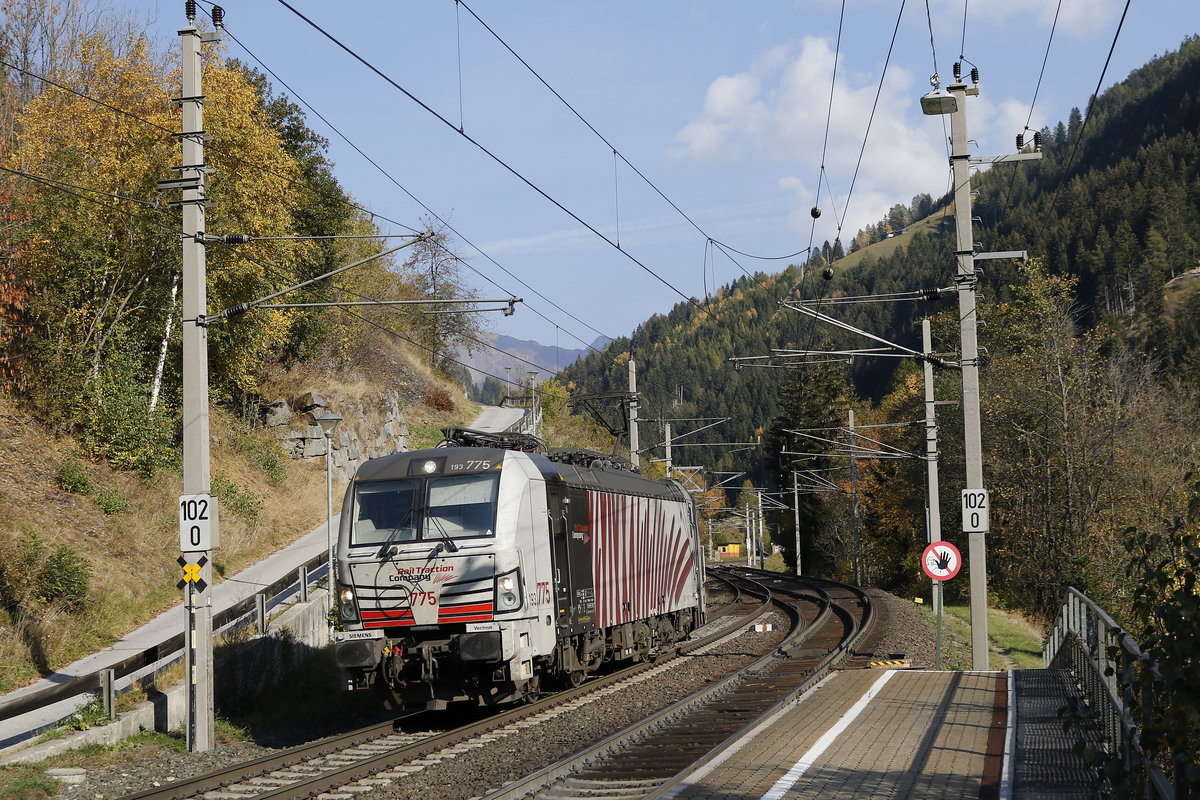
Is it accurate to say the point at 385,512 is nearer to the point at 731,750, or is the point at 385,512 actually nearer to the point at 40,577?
the point at 731,750

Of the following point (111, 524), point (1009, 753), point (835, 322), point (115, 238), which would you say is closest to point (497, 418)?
point (115, 238)

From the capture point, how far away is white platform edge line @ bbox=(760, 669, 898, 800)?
9.06m

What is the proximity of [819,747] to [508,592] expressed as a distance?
453 centimetres

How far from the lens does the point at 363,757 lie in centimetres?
1258

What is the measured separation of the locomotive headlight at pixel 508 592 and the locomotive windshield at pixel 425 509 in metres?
0.59

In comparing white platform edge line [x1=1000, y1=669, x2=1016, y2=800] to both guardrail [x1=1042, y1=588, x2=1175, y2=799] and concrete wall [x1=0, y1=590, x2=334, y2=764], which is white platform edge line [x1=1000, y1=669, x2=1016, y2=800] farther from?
concrete wall [x1=0, y1=590, x2=334, y2=764]

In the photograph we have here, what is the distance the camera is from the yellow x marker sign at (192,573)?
13867 millimetres

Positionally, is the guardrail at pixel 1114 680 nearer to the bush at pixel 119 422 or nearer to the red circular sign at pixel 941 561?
the red circular sign at pixel 941 561

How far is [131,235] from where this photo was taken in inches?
1061

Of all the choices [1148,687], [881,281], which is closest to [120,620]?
[1148,687]

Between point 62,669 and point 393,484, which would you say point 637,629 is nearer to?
point 393,484

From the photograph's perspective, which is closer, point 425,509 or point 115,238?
point 425,509

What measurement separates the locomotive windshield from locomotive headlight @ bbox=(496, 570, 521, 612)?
1.93ft

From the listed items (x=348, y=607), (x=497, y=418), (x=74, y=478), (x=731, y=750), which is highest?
(x=497, y=418)
